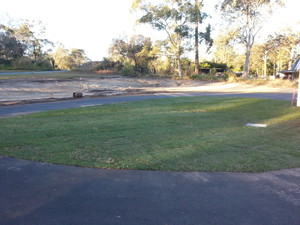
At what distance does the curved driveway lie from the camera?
11.8 feet

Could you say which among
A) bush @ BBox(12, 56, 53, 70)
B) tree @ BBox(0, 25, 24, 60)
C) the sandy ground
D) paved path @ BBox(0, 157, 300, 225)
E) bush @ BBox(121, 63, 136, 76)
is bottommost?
paved path @ BBox(0, 157, 300, 225)

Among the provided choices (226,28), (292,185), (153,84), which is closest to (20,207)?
(292,185)

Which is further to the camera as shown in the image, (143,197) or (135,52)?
(135,52)

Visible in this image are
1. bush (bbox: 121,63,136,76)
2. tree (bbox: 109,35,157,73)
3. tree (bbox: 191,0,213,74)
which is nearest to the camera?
tree (bbox: 191,0,213,74)

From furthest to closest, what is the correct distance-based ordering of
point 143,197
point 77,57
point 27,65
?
point 77,57, point 27,65, point 143,197

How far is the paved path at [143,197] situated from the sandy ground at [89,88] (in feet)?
55.1

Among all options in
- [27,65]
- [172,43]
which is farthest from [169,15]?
[27,65]

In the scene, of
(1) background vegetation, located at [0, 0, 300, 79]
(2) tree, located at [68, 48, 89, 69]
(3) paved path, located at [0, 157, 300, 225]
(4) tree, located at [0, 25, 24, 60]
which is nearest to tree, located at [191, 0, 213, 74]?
(1) background vegetation, located at [0, 0, 300, 79]

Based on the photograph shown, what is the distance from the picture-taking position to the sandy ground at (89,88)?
2434 cm

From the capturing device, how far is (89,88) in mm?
31031

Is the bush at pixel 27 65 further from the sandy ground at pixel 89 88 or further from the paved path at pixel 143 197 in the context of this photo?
the paved path at pixel 143 197

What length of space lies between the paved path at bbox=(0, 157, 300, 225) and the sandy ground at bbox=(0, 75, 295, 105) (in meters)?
16.8

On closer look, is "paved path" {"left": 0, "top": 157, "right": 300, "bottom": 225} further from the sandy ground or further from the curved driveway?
the sandy ground

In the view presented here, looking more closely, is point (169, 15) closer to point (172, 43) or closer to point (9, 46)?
point (172, 43)
